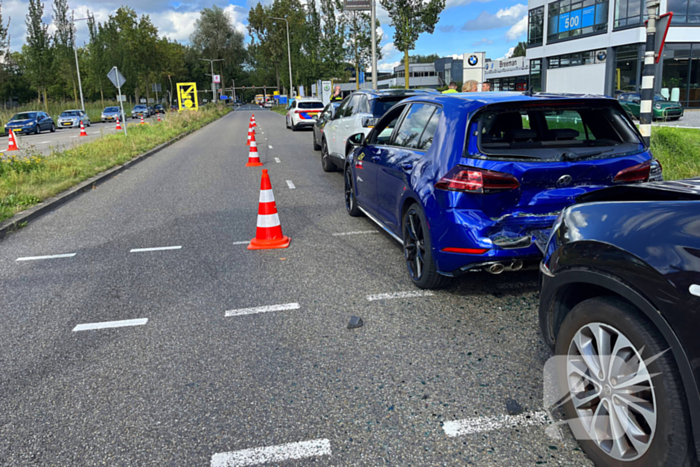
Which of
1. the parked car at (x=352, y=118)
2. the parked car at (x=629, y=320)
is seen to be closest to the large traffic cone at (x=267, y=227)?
the parked car at (x=352, y=118)

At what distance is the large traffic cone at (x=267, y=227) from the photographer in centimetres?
656

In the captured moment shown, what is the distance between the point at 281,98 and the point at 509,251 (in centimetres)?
8842

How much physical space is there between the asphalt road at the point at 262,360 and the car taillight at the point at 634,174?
3.86 feet

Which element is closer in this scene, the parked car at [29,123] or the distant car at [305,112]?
the distant car at [305,112]

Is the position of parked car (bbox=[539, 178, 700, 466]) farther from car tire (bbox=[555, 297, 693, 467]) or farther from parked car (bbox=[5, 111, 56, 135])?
parked car (bbox=[5, 111, 56, 135])

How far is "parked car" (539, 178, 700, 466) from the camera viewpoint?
6.64 ft

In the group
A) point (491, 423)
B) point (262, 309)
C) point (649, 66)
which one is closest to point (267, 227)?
point (262, 309)

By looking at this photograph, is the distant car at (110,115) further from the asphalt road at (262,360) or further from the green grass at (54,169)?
the asphalt road at (262,360)

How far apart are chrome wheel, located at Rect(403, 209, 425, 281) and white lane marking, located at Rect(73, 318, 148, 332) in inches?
90.7

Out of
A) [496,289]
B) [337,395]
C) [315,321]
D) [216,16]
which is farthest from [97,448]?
[216,16]

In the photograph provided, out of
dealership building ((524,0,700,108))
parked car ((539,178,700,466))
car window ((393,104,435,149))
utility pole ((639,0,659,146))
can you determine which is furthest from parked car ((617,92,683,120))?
parked car ((539,178,700,466))

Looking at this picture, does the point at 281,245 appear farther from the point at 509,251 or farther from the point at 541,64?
the point at 541,64

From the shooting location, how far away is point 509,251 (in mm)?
4164

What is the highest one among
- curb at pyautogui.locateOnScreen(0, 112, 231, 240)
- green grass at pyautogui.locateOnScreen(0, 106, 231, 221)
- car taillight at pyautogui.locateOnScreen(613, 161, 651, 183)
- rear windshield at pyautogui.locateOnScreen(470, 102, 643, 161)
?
rear windshield at pyautogui.locateOnScreen(470, 102, 643, 161)
